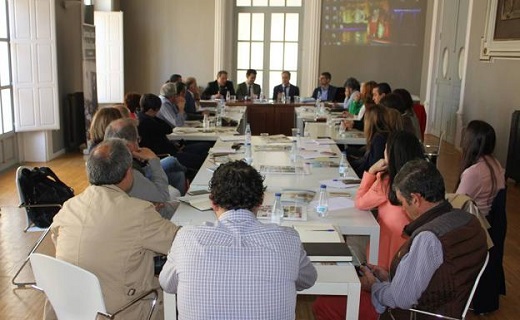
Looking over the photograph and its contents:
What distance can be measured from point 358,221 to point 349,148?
350 centimetres

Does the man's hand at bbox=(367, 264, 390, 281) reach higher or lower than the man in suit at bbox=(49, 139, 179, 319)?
lower

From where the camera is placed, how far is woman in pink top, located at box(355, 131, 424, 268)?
3014 mm

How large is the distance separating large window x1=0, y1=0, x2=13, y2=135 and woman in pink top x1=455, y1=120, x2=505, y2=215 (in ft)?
20.5

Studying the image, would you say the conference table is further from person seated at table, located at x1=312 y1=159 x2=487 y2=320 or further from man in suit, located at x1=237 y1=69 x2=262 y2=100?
man in suit, located at x1=237 y1=69 x2=262 y2=100

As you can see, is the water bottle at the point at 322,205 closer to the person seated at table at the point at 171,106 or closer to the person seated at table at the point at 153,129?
the person seated at table at the point at 153,129

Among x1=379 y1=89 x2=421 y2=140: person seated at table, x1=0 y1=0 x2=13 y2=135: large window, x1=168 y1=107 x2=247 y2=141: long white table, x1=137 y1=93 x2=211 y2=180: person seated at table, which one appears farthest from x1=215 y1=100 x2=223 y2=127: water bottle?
x1=0 y1=0 x2=13 y2=135: large window

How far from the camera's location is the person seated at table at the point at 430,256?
6.91 feet

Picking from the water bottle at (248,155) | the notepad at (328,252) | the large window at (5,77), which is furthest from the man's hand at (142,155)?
the large window at (5,77)

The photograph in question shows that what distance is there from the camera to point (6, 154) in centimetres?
738

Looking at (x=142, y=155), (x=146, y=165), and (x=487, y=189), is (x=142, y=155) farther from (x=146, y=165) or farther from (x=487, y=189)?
(x=487, y=189)

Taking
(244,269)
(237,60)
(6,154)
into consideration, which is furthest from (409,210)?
(237,60)

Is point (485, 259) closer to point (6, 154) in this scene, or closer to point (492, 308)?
point (492, 308)

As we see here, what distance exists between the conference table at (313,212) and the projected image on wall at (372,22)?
6.49 metres

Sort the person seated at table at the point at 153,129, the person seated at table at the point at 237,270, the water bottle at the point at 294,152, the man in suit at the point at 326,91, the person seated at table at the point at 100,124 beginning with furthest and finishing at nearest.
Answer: the man in suit at the point at 326,91 < the person seated at table at the point at 153,129 < the water bottle at the point at 294,152 < the person seated at table at the point at 100,124 < the person seated at table at the point at 237,270
